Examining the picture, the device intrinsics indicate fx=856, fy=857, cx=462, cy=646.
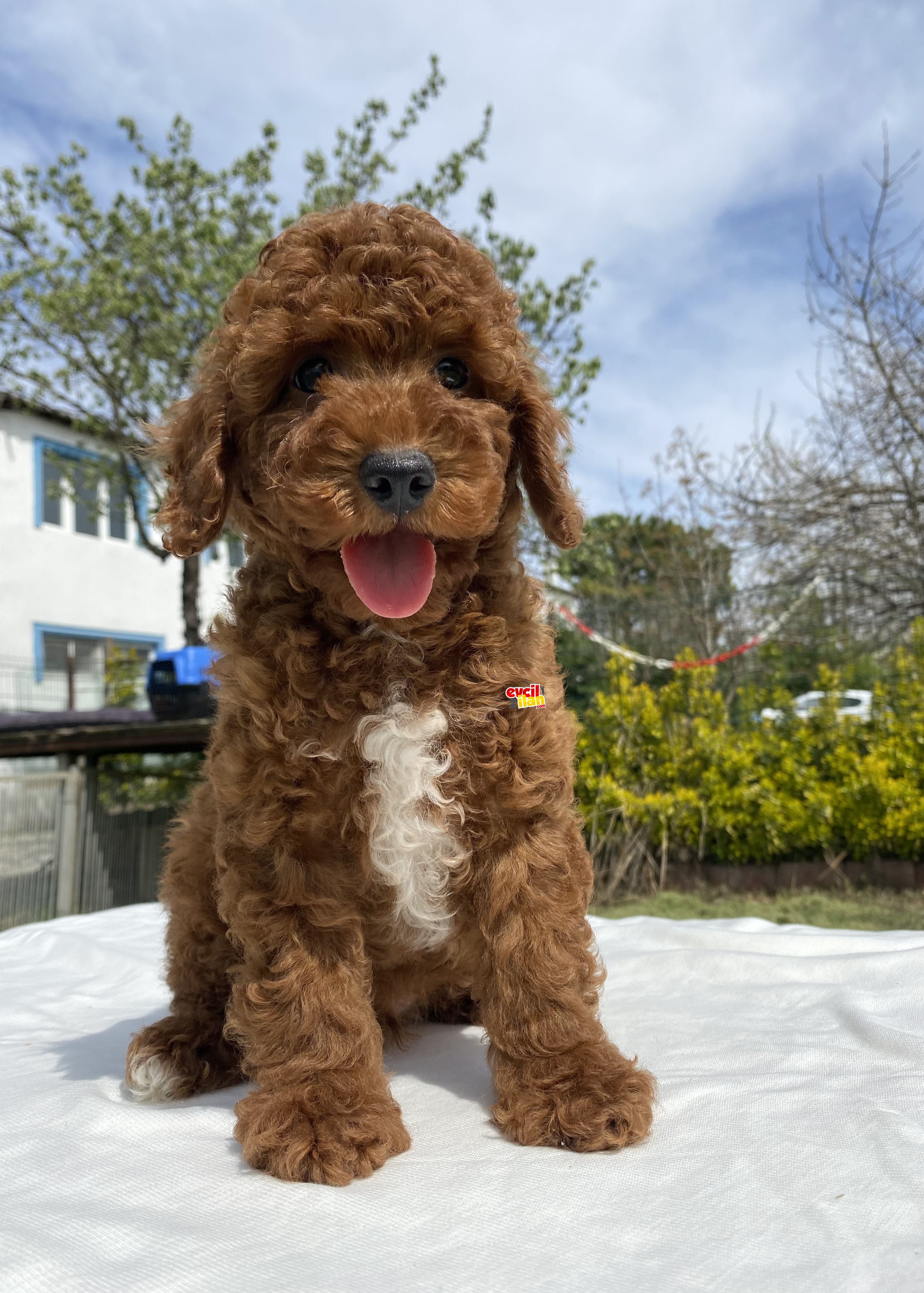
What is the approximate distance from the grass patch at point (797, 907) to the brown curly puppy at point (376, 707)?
10.6 ft

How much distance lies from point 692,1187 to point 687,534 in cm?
928

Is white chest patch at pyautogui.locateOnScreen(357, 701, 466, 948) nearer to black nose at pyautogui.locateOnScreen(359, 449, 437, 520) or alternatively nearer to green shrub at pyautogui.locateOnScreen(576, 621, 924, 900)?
black nose at pyautogui.locateOnScreen(359, 449, 437, 520)

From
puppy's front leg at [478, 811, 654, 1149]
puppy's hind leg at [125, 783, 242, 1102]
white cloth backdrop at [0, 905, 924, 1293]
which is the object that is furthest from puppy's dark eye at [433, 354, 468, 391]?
white cloth backdrop at [0, 905, 924, 1293]

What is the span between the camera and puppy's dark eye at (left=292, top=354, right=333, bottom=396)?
2.17 meters

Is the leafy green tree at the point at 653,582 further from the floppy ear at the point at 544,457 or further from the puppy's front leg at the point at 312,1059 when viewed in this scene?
the puppy's front leg at the point at 312,1059

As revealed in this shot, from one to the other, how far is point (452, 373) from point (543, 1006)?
1641 millimetres

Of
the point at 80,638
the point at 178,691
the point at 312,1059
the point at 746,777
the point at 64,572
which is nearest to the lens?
the point at 312,1059

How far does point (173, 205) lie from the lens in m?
11.6

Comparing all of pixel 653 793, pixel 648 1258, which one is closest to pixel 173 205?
pixel 653 793

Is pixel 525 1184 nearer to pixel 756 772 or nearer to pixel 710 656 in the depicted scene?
pixel 756 772

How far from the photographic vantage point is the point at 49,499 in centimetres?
1797

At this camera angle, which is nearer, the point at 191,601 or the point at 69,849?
the point at 69,849

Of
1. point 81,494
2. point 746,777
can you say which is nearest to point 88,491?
point 81,494

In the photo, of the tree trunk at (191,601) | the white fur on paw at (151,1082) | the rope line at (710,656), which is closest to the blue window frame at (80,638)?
the tree trunk at (191,601)
